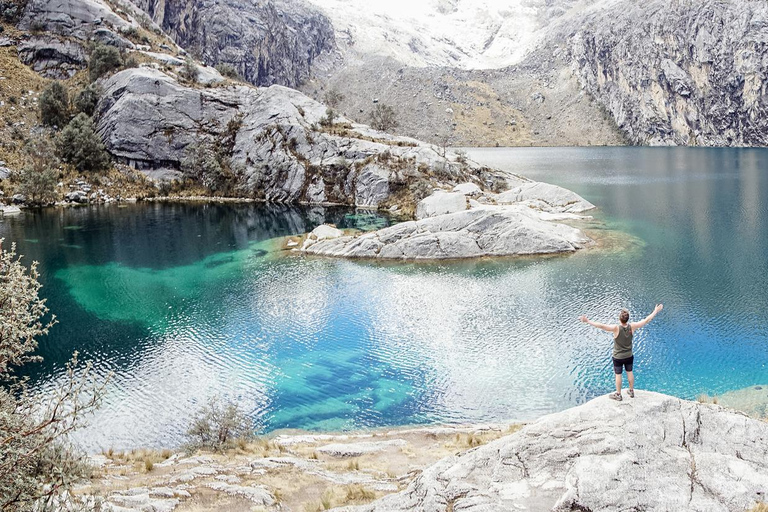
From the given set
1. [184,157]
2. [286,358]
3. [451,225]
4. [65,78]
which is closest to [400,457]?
[286,358]

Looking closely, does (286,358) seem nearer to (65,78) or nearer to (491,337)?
(491,337)

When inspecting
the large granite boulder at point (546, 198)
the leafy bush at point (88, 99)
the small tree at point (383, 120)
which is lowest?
the large granite boulder at point (546, 198)

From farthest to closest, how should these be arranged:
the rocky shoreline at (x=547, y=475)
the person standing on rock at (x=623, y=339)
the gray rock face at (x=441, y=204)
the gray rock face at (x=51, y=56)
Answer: the gray rock face at (x=51, y=56) → the gray rock face at (x=441, y=204) → the person standing on rock at (x=623, y=339) → the rocky shoreline at (x=547, y=475)

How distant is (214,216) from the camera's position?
86.4 m

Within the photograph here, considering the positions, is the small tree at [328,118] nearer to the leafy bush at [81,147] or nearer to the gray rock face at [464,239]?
the leafy bush at [81,147]

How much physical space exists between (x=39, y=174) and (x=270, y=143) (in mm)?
38830

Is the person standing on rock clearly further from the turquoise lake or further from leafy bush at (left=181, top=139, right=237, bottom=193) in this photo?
leafy bush at (left=181, top=139, right=237, bottom=193)

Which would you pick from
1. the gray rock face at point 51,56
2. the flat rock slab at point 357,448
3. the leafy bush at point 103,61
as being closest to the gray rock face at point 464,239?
the flat rock slab at point 357,448

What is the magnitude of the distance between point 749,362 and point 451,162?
229 ft

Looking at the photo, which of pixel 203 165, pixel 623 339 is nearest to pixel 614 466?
pixel 623 339

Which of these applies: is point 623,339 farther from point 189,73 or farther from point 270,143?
point 189,73

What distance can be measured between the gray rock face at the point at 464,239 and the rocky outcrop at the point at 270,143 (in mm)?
28104

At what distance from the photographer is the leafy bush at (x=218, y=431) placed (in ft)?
76.6

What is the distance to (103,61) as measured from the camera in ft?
365
